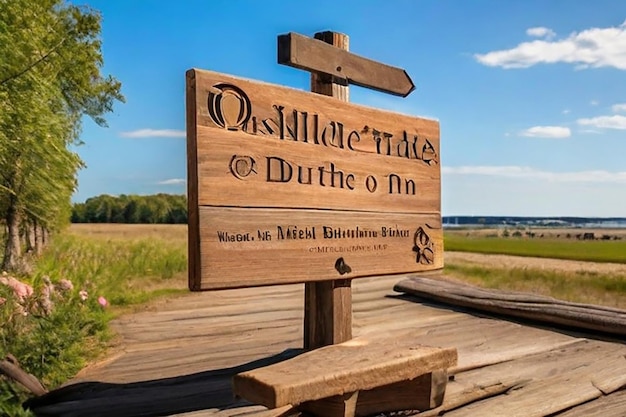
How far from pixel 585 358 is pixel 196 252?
10.9 ft

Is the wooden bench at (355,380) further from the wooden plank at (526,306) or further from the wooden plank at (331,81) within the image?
the wooden plank at (526,306)

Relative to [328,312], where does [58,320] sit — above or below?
below

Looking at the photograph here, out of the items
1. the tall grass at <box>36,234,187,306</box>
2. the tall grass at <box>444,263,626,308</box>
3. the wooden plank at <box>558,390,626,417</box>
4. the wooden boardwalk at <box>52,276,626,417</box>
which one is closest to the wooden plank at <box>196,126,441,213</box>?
the wooden boardwalk at <box>52,276,626,417</box>

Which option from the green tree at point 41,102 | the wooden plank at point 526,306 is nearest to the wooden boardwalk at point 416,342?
the wooden plank at point 526,306

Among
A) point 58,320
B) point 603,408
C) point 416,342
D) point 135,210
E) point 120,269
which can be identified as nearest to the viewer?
point 603,408

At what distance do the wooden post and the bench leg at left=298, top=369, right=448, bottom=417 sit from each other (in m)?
0.51

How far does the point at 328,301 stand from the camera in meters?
3.45

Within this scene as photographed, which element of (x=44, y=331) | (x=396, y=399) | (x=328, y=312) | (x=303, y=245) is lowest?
(x=396, y=399)

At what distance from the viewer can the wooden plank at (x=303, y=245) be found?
274cm

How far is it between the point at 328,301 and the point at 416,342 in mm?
1024

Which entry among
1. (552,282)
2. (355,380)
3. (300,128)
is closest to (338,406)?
(355,380)

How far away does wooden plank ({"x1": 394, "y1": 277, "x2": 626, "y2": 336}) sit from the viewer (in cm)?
530

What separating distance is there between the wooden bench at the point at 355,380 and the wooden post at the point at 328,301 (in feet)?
0.57

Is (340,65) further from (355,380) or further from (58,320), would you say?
(58,320)
